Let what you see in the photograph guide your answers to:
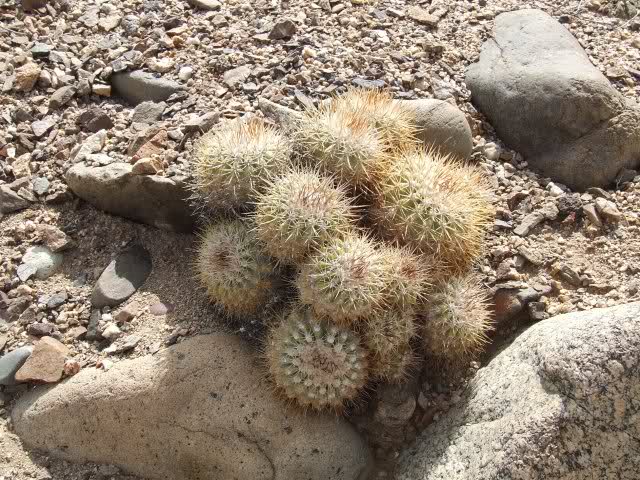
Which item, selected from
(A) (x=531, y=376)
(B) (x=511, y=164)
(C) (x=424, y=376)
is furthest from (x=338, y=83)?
(A) (x=531, y=376)

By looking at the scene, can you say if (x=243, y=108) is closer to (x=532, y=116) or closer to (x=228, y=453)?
(x=532, y=116)

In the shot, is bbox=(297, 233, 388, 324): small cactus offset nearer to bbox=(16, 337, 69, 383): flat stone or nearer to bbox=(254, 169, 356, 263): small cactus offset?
bbox=(254, 169, 356, 263): small cactus offset

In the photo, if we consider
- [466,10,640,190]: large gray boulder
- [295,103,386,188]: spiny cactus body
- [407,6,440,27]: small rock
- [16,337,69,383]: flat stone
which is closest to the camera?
[295,103,386,188]: spiny cactus body

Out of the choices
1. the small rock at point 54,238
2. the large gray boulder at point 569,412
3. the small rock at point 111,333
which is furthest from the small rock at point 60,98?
the large gray boulder at point 569,412

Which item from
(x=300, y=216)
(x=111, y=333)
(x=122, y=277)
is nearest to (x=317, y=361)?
(x=300, y=216)

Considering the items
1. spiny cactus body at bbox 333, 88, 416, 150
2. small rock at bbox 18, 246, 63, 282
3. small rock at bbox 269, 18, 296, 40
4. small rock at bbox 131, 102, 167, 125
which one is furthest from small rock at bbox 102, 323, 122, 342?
small rock at bbox 269, 18, 296, 40

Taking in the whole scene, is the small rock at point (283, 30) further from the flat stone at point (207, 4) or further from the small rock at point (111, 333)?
the small rock at point (111, 333)
